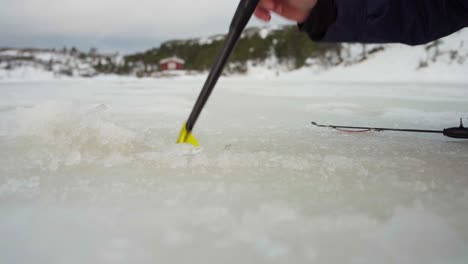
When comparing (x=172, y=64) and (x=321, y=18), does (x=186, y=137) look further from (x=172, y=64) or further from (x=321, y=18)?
(x=172, y=64)

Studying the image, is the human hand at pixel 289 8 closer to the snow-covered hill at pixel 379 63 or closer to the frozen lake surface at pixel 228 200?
the frozen lake surface at pixel 228 200

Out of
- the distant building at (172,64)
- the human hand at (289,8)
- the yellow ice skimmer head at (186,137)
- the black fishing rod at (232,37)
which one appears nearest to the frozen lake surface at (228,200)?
the yellow ice skimmer head at (186,137)

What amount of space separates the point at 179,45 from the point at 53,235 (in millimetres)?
71579

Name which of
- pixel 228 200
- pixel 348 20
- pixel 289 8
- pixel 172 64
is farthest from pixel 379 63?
pixel 172 64

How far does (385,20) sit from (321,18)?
0.34 metres

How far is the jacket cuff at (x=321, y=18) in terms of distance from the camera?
1297 millimetres

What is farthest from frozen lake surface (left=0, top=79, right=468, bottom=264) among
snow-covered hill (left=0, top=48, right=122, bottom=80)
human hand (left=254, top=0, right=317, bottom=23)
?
snow-covered hill (left=0, top=48, right=122, bottom=80)

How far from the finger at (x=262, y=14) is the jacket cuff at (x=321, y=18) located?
0.17 meters

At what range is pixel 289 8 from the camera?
4.40ft

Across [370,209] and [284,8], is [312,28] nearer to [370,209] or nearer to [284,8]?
[284,8]

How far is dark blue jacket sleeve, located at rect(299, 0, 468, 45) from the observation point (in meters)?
1.33

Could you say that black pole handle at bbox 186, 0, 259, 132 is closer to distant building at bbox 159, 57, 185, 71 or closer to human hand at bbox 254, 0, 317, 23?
human hand at bbox 254, 0, 317, 23

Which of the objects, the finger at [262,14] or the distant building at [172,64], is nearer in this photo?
the finger at [262,14]

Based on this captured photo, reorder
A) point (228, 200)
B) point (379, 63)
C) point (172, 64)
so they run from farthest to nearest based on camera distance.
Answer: point (172, 64), point (379, 63), point (228, 200)
